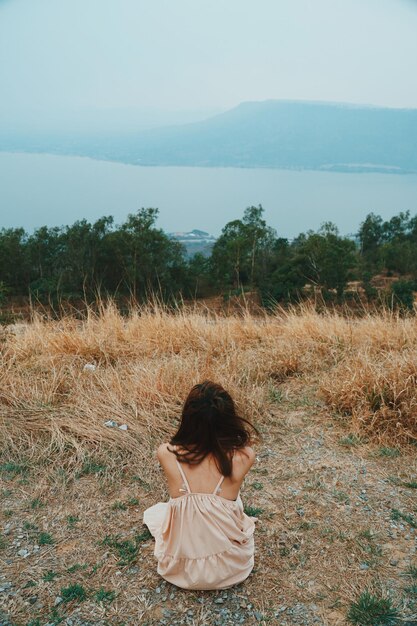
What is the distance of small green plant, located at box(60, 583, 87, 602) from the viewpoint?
220cm

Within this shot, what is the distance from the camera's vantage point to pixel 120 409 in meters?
3.82

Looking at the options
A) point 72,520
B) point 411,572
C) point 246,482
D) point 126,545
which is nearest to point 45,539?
point 72,520

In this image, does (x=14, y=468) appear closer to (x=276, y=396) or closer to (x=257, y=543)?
(x=257, y=543)

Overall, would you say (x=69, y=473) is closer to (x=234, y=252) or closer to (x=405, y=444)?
(x=405, y=444)

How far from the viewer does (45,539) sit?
2594 mm

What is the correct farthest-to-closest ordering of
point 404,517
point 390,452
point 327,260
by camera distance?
point 327,260 → point 390,452 → point 404,517

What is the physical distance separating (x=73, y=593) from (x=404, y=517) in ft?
5.76

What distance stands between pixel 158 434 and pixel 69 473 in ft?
2.32

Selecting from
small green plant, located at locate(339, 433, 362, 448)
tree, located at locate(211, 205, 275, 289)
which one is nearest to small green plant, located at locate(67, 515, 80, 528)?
small green plant, located at locate(339, 433, 362, 448)

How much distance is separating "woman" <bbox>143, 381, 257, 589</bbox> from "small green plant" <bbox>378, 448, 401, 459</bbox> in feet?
4.91

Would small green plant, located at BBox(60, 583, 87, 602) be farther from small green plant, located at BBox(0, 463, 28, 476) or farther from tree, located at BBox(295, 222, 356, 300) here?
tree, located at BBox(295, 222, 356, 300)

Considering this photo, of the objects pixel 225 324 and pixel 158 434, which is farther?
pixel 225 324

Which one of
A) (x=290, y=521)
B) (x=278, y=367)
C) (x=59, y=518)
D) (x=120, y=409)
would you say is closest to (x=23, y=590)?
(x=59, y=518)

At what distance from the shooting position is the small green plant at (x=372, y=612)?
2.05 m
